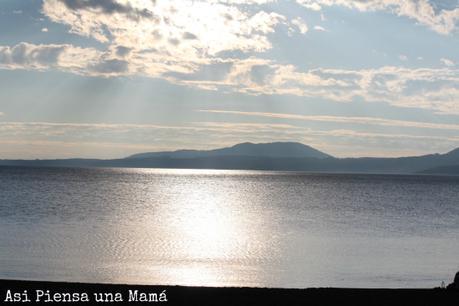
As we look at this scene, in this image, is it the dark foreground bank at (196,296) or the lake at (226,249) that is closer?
the dark foreground bank at (196,296)

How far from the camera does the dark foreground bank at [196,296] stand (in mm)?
19766

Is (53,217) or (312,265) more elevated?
(53,217)

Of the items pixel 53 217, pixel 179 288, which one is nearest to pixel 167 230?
pixel 53 217

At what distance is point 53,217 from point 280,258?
3450 cm

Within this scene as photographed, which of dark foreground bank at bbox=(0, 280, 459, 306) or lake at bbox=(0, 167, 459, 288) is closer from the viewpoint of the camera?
Result: dark foreground bank at bbox=(0, 280, 459, 306)


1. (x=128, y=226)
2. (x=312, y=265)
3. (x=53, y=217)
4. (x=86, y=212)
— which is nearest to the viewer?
(x=312, y=265)

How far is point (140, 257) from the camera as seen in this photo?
1523 inches

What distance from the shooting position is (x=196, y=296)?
2084 centimetres

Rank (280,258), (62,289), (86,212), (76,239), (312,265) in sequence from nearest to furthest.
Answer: (62,289) < (312,265) < (280,258) < (76,239) < (86,212)

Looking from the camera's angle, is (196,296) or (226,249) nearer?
(196,296)

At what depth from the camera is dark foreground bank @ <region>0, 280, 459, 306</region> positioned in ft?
64.8

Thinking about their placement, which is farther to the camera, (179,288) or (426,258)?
(426,258)

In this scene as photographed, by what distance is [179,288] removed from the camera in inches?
879

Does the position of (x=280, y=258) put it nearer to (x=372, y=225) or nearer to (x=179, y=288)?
(x=179, y=288)
